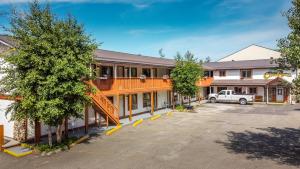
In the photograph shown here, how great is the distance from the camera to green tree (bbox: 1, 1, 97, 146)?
40.2 feet

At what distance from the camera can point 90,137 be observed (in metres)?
16.4

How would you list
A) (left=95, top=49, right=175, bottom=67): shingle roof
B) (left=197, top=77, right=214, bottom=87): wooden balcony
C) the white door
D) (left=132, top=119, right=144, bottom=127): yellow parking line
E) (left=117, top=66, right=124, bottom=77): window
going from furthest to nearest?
(left=197, top=77, right=214, bottom=87): wooden balcony, the white door, (left=117, top=66, right=124, bottom=77): window, (left=132, top=119, right=144, bottom=127): yellow parking line, (left=95, top=49, right=175, bottom=67): shingle roof

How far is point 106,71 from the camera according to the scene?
2180cm

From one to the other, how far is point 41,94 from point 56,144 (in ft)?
12.3

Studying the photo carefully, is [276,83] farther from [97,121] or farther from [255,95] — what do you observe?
[97,121]

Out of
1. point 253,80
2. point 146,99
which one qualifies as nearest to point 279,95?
point 253,80

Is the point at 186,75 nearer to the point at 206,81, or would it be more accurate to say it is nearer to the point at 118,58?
the point at 118,58

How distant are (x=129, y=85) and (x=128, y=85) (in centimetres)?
14

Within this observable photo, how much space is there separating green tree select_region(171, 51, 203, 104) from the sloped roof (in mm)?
33795

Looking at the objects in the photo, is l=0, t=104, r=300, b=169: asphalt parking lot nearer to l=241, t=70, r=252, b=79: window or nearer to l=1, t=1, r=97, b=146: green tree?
l=1, t=1, r=97, b=146: green tree

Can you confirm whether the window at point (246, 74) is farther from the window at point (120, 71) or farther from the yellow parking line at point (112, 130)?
the yellow parking line at point (112, 130)

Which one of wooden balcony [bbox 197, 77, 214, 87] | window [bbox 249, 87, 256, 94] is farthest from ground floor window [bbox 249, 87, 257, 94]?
wooden balcony [bbox 197, 77, 214, 87]

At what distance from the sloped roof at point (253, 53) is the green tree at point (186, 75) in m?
33.8

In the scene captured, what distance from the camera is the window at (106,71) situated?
838 inches
